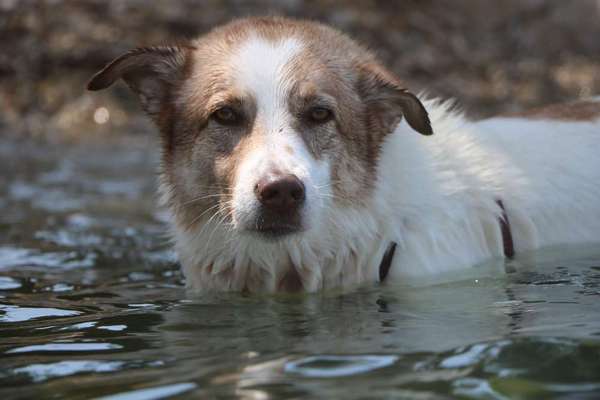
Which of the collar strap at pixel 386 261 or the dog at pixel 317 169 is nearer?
the dog at pixel 317 169

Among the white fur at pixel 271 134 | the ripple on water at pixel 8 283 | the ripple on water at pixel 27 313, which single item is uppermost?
the white fur at pixel 271 134

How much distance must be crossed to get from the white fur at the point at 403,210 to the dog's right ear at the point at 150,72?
1.42 ft

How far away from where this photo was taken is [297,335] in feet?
11.4

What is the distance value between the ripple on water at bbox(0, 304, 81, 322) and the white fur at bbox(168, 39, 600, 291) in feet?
2.39

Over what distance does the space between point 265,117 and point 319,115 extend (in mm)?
279

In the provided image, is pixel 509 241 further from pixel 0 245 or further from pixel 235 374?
pixel 0 245

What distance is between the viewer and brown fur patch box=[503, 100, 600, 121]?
216 inches

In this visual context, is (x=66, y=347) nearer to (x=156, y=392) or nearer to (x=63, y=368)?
(x=63, y=368)

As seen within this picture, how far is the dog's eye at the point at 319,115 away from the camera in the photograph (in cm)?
442

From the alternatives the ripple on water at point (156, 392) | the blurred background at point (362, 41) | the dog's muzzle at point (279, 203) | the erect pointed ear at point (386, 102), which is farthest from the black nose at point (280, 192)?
the blurred background at point (362, 41)

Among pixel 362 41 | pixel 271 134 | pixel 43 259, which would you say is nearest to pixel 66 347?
pixel 271 134

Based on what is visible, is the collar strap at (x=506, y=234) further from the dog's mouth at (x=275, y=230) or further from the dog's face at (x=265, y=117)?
the dog's mouth at (x=275, y=230)

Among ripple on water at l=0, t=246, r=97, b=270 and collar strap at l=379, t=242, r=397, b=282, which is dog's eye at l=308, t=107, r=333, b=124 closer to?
collar strap at l=379, t=242, r=397, b=282

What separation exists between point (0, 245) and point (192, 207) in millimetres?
2273
